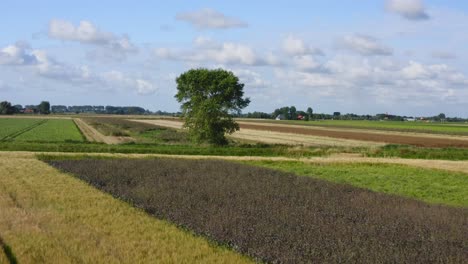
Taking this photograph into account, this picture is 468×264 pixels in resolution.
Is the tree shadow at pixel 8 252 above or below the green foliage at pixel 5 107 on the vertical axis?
below

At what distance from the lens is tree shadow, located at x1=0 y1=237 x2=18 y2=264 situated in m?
11.0

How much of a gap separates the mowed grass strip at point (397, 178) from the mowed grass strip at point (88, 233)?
12649 millimetres

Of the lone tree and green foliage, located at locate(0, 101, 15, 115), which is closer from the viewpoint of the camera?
the lone tree

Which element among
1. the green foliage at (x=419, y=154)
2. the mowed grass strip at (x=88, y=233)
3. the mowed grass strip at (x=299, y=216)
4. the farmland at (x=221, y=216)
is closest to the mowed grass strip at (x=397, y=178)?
the farmland at (x=221, y=216)

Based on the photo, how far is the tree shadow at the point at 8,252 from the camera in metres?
11.0

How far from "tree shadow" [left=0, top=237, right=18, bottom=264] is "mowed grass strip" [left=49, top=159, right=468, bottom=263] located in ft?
14.6

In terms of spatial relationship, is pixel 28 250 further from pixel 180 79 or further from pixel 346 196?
pixel 180 79

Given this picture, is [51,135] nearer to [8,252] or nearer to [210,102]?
[210,102]

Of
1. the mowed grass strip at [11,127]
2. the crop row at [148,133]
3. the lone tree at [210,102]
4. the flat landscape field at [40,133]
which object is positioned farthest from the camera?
the mowed grass strip at [11,127]

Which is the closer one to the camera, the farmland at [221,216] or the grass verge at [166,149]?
the farmland at [221,216]

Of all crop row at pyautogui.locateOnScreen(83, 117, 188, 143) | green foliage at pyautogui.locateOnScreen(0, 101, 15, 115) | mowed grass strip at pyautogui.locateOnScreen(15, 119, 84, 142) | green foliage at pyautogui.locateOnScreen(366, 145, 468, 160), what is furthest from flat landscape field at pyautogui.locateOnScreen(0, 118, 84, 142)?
green foliage at pyautogui.locateOnScreen(0, 101, 15, 115)

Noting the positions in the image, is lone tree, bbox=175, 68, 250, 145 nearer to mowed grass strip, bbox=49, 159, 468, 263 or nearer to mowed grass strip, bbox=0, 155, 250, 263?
mowed grass strip, bbox=49, 159, 468, 263

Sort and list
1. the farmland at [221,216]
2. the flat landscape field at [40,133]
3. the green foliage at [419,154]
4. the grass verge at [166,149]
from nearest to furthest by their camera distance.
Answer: the farmland at [221,216]
the grass verge at [166,149]
the green foliage at [419,154]
the flat landscape field at [40,133]

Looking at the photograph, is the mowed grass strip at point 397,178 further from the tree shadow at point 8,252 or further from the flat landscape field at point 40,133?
the flat landscape field at point 40,133
